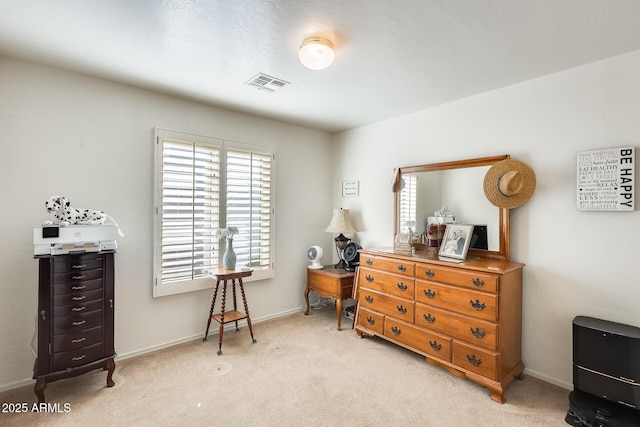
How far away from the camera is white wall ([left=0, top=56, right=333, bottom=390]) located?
2334 millimetres

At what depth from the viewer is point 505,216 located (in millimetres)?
2674

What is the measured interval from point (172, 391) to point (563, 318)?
124 inches

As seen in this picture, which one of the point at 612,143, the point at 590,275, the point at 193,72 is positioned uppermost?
the point at 193,72

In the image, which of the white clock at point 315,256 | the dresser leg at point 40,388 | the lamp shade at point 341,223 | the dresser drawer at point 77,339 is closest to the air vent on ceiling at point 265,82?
the lamp shade at point 341,223

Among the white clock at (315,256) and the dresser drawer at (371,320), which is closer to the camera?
the dresser drawer at (371,320)

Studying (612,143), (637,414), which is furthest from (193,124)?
(637,414)

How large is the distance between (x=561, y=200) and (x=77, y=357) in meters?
3.96

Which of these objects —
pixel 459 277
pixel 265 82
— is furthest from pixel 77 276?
pixel 459 277

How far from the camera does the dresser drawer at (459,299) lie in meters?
2.30

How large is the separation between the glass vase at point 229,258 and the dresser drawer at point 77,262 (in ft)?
3.62

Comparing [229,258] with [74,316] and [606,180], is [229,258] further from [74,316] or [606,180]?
[606,180]

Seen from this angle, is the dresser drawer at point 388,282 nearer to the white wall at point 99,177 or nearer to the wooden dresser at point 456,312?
the wooden dresser at point 456,312

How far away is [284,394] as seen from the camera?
2.29m

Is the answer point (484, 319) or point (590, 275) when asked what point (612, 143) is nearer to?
point (590, 275)
